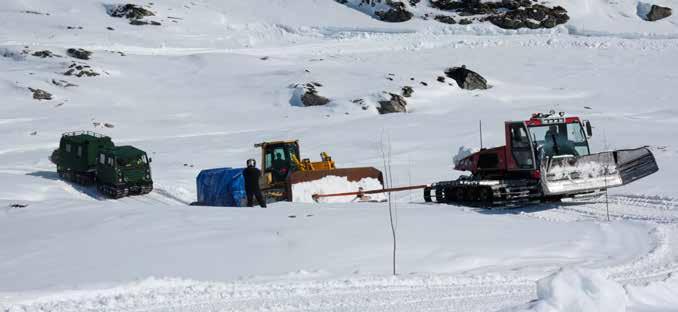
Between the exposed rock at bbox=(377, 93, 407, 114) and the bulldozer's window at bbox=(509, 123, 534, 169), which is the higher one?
the exposed rock at bbox=(377, 93, 407, 114)

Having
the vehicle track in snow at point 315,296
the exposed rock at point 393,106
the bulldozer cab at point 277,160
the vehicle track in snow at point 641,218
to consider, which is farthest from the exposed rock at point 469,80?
the vehicle track in snow at point 315,296

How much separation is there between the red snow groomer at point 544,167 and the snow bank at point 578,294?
398 inches

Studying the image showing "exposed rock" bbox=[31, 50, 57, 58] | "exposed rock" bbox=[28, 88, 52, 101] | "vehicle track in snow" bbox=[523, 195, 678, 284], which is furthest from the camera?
"exposed rock" bbox=[31, 50, 57, 58]

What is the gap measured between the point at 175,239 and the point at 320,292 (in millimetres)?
3479

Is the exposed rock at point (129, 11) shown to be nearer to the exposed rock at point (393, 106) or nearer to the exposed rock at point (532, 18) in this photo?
the exposed rock at point (532, 18)

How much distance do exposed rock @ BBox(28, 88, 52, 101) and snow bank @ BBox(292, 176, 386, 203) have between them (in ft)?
104

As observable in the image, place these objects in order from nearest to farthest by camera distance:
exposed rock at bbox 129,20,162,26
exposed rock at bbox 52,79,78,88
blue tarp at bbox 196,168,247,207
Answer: blue tarp at bbox 196,168,247,207 < exposed rock at bbox 52,79,78,88 < exposed rock at bbox 129,20,162,26

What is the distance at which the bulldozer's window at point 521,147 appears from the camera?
17.6 m

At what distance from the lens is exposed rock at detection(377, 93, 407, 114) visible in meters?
42.7

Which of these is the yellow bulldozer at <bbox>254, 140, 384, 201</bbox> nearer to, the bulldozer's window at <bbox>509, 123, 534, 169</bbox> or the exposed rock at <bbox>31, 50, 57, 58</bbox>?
the bulldozer's window at <bbox>509, 123, 534, 169</bbox>

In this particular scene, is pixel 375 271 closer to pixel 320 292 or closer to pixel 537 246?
pixel 320 292

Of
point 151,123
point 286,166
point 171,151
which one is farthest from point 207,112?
point 286,166

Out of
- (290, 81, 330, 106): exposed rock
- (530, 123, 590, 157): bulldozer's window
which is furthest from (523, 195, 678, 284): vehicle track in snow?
(290, 81, 330, 106): exposed rock

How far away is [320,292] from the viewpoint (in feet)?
30.1
